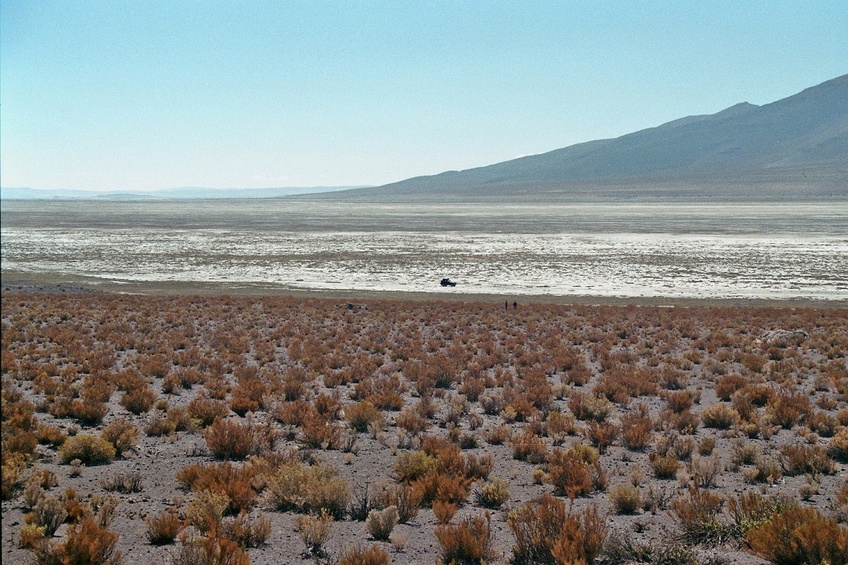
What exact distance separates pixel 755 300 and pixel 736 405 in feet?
75.5

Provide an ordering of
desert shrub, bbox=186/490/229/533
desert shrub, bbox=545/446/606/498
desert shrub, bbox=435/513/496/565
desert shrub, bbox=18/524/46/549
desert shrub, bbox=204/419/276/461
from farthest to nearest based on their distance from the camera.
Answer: desert shrub, bbox=204/419/276/461 < desert shrub, bbox=545/446/606/498 < desert shrub, bbox=186/490/229/533 < desert shrub, bbox=435/513/496/565 < desert shrub, bbox=18/524/46/549

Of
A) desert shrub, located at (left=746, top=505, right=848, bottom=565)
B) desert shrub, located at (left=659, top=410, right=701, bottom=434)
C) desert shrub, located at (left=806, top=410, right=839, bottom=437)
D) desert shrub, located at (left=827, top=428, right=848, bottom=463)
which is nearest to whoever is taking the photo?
desert shrub, located at (left=746, top=505, right=848, bottom=565)

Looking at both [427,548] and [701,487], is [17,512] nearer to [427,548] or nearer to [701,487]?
[427,548]

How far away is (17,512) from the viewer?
785cm

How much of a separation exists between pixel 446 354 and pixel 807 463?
39.3 ft

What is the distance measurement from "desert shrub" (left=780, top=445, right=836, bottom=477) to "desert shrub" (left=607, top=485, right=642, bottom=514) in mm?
2794

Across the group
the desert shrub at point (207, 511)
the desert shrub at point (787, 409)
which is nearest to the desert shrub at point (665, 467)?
the desert shrub at point (787, 409)

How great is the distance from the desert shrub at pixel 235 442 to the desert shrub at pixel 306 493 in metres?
1.90

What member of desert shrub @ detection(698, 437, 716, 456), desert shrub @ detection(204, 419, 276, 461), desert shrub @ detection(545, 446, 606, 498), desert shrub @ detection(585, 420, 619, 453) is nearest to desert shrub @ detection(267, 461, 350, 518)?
desert shrub @ detection(204, 419, 276, 461)

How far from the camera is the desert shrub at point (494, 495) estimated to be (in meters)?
8.71

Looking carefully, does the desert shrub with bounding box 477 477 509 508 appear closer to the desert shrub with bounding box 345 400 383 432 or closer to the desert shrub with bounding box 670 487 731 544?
the desert shrub with bounding box 670 487 731 544

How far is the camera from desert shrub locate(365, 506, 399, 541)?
25.2ft

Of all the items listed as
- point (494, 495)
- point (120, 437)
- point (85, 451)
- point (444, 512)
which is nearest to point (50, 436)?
point (120, 437)

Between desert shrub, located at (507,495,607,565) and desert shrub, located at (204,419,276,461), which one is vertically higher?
desert shrub, located at (507,495,607,565)
